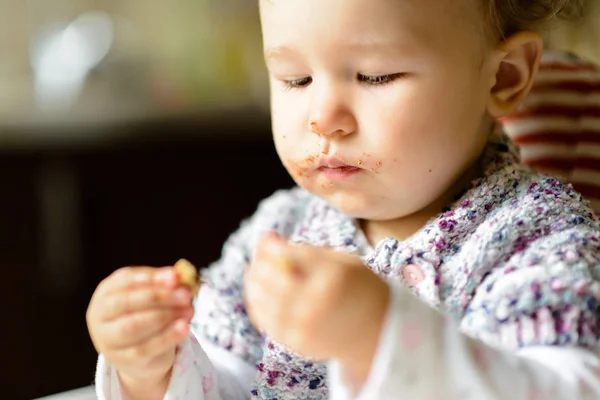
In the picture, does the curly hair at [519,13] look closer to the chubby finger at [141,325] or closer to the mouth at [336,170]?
the mouth at [336,170]

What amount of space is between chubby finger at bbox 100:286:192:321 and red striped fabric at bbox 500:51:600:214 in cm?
42

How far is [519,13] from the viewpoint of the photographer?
2.22 feet

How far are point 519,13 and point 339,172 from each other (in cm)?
21

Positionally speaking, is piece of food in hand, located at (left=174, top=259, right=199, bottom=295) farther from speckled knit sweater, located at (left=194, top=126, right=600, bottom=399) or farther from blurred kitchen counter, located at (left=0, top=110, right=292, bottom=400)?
blurred kitchen counter, located at (left=0, top=110, right=292, bottom=400)

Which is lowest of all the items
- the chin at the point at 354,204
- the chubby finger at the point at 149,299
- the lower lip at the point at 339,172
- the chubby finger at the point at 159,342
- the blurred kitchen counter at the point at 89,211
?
the blurred kitchen counter at the point at 89,211

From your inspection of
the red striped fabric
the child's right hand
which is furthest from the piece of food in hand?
the red striped fabric

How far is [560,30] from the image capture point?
90 cm

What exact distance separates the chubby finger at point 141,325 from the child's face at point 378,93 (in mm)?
173

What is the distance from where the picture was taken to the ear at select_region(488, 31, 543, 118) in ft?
2.17

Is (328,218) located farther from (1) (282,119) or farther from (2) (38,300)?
(2) (38,300)

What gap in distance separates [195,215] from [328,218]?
933 millimetres

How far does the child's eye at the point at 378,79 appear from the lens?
59 centimetres

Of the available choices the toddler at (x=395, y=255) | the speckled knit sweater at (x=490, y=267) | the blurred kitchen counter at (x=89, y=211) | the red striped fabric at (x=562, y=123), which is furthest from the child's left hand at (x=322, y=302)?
the blurred kitchen counter at (x=89, y=211)

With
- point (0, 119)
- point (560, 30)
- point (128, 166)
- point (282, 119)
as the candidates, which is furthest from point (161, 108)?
point (282, 119)
